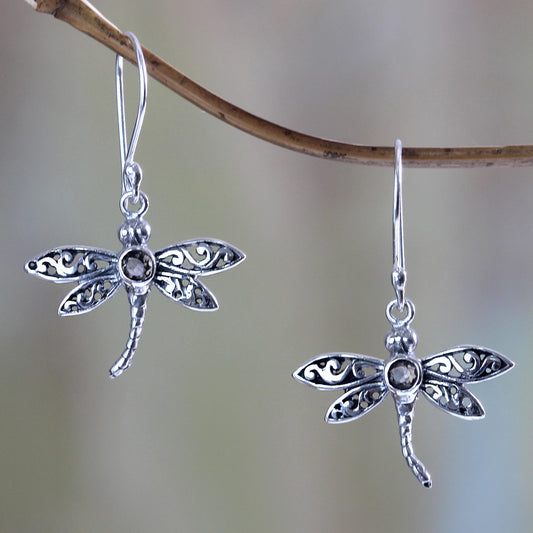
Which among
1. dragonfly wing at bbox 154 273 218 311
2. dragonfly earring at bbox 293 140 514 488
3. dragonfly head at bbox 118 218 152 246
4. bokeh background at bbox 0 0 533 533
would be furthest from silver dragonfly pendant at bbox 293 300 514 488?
bokeh background at bbox 0 0 533 533

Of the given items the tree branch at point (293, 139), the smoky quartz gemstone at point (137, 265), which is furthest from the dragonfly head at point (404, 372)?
the smoky quartz gemstone at point (137, 265)

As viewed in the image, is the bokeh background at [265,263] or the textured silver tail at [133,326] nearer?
the textured silver tail at [133,326]

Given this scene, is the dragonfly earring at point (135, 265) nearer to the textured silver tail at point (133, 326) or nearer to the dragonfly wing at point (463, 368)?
the textured silver tail at point (133, 326)

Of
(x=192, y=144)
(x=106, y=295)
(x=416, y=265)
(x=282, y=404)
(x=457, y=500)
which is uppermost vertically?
(x=192, y=144)

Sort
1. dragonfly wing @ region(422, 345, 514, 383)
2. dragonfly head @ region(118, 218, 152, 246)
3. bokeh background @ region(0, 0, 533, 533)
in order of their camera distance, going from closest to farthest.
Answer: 1. dragonfly wing @ region(422, 345, 514, 383)
2. dragonfly head @ region(118, 218, 152, 246)
3. bokeh background @ region(0, 0, 533, 533)

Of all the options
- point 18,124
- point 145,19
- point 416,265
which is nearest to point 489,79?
point 416,265

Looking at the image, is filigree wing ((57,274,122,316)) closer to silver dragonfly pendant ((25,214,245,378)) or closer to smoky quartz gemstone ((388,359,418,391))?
silver dragonfly pendant ((25,214,245,378))

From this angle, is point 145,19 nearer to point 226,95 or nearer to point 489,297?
point 226,95
